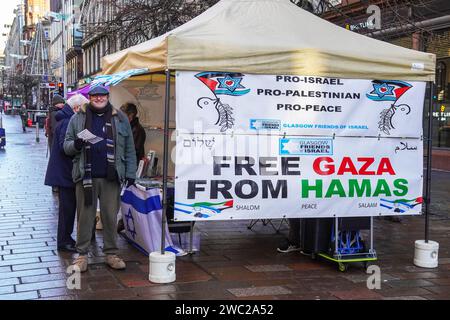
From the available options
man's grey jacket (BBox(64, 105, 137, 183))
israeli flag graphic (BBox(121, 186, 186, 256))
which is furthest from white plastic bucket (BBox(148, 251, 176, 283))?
man's grey jacket (BBox(64, 105, 137, 183))

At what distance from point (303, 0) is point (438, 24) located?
22.3 ft

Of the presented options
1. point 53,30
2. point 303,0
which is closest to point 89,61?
point 53,30

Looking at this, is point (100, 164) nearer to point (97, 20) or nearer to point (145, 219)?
point (145, 219)

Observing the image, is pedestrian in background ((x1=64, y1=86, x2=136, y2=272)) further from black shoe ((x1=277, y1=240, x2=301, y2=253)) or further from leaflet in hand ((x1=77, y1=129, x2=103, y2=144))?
black shoe ((x1=277, y1=240, x2=301, y2=253))

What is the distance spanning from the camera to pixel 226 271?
567 centimetres

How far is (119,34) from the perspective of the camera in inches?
528

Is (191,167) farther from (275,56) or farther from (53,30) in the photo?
(53,30)

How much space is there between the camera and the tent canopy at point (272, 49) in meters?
5.14

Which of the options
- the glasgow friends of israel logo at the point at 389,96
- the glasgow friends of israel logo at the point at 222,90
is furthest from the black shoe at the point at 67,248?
the glasgow friends of israel logo at the point at 389,96

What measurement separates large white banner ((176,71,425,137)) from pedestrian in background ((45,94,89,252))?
66.4 inches

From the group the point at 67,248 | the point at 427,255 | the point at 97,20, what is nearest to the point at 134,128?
the point at 67,248

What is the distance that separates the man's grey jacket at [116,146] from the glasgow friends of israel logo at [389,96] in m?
2.65

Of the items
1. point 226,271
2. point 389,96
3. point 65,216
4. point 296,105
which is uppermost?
point 389,96

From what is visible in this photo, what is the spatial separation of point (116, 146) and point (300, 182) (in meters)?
1.96
